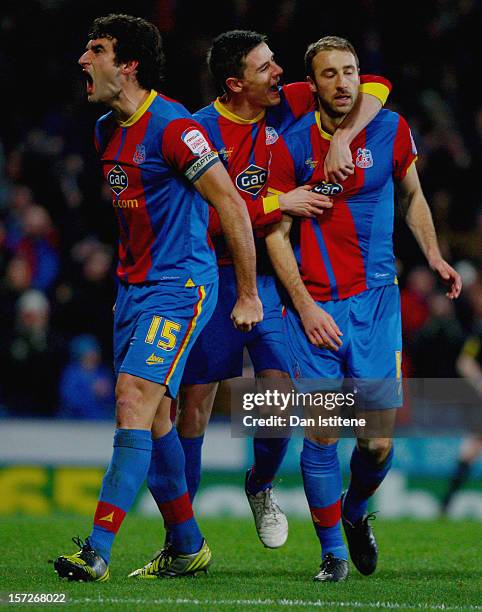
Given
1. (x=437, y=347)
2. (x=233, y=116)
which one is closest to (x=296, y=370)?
(x=233, y=116)

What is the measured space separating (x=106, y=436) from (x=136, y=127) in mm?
5536

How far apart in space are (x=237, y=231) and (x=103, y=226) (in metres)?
7.76

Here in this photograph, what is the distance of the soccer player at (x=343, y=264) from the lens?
614 centimetres

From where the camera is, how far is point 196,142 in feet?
18.7

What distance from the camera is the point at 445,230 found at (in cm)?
1381

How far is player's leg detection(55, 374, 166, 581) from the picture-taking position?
554 cm

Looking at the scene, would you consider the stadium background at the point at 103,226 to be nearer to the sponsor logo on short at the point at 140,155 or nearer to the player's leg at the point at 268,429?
the player's leg at the point at 268,429

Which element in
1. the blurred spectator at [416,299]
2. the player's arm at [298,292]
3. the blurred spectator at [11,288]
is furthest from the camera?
the blurred spectator at [416,299]

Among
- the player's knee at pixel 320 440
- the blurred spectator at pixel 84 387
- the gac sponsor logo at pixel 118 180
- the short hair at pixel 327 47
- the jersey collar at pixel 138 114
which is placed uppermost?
the short hair at pixel 327 47

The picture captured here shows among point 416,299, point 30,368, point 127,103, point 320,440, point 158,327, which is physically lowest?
point 30,368

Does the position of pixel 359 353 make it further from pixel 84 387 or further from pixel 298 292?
pixel 84 387

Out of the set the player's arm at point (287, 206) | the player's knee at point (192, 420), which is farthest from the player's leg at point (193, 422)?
the player's arm at point (287, 206)

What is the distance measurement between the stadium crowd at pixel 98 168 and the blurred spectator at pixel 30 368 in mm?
12

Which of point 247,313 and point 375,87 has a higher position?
point 375,87
